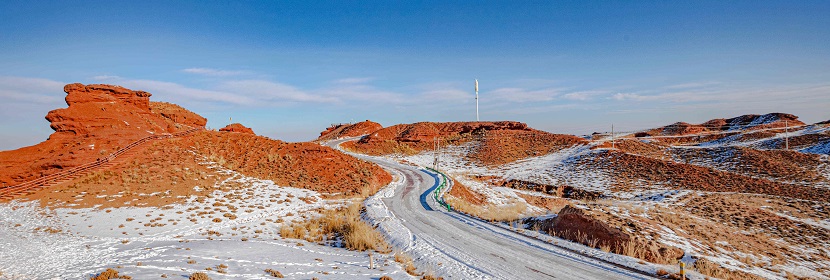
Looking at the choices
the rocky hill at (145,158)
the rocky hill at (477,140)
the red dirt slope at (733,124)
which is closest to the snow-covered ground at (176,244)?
the rocky hill at (145,158)

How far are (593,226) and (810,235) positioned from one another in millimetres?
15314

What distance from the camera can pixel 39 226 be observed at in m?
15.4

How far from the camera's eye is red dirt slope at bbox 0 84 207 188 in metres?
22.7

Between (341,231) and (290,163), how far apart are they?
1475 centimetres

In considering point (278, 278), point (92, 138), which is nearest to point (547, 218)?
point (278, 278)

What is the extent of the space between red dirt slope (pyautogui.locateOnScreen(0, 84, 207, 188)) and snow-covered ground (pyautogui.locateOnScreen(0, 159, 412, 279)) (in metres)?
5.49

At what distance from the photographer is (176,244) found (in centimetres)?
1336

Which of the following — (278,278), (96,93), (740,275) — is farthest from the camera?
(96,93)

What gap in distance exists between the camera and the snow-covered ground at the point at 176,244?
1034cm

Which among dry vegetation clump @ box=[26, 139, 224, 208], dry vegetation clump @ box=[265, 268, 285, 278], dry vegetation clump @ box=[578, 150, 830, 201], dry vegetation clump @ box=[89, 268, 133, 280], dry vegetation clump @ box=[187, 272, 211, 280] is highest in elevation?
dry vegetation clump @ box=[26, 139, 224, 208]

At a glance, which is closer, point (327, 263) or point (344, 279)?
point (344, 279)

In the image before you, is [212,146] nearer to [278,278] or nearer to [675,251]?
[278,278]

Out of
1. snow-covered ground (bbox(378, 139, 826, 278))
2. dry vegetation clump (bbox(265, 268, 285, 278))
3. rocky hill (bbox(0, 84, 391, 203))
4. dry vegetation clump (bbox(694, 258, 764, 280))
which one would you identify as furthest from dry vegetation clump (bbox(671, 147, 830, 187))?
dry vegetation clump (bbox(265, 268, 285, 278))

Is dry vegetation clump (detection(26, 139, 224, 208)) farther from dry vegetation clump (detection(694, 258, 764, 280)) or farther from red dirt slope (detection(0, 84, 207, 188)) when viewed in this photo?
dry vegetation clump (detection(694, 258, 764, 280))
